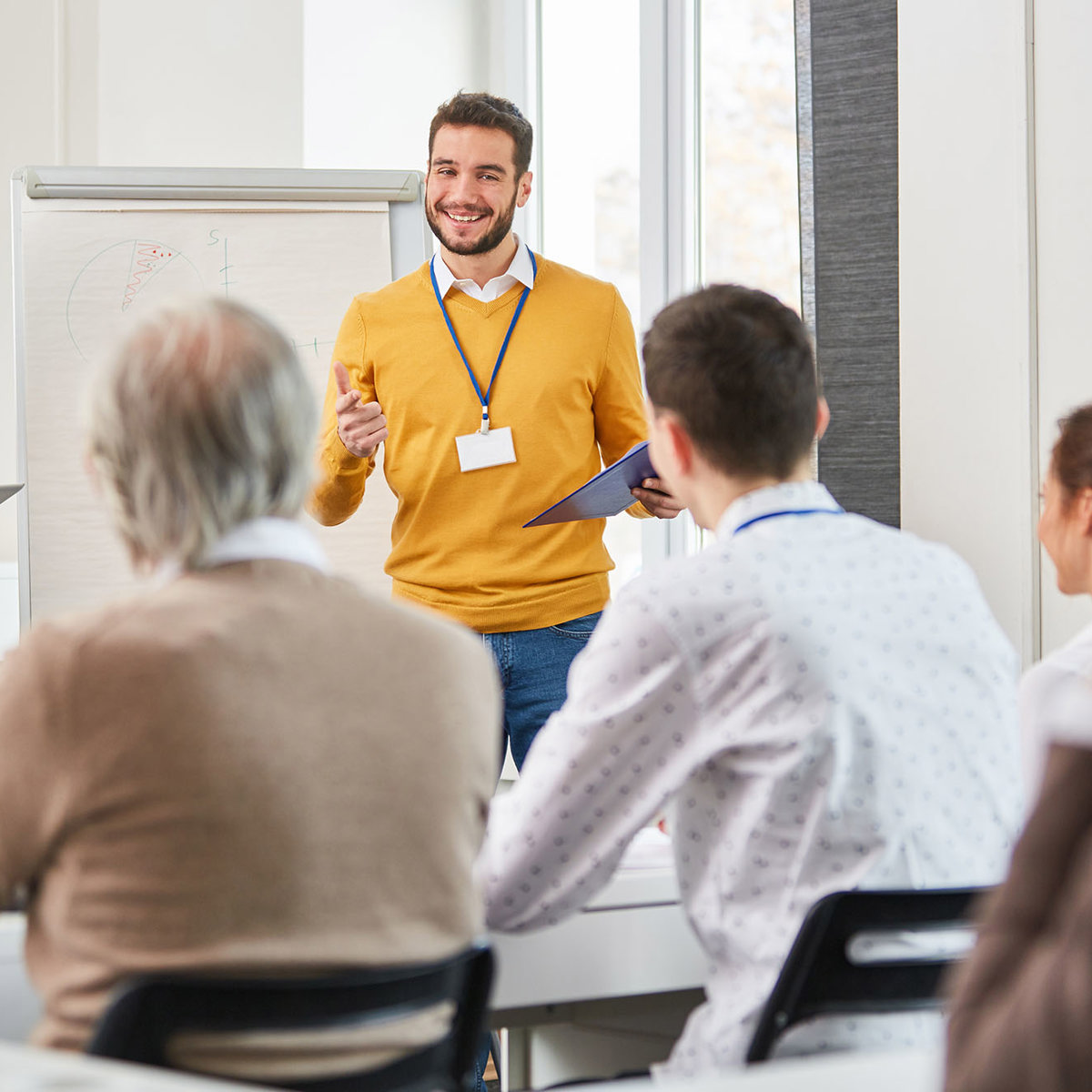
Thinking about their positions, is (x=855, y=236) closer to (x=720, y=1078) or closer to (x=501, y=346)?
(x=501, y=346)

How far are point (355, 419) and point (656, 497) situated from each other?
1.76 feet

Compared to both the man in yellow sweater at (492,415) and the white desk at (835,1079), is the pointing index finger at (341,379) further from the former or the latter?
the white desk at (835,1079)

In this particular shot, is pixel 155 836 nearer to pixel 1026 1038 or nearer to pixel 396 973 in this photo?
pixel 396 973

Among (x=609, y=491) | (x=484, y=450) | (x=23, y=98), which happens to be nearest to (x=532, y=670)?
(x=484, y=450)

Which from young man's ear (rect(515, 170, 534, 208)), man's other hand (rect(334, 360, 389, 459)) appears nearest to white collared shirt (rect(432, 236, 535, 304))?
young man's ear (rect(515, 170, 534, 208))

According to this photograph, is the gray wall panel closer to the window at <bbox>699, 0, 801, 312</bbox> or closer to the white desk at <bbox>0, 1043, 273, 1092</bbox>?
the window at <bbox>699, 0, 801, 312</bbox>

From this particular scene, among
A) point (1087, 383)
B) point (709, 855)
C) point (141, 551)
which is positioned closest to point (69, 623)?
point (141, 551)

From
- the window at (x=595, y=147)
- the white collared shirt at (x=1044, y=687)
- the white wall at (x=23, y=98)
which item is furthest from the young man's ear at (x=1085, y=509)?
the white wall at (x=23, y=98)

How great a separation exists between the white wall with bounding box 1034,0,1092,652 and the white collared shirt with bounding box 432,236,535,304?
3.22ft

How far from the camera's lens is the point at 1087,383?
94.3 inches

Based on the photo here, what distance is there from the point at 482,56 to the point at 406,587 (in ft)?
8.33

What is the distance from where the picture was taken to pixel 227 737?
976 millimetres

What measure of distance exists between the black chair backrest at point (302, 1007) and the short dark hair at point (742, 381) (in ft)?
1.89

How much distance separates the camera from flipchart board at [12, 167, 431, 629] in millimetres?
3125
